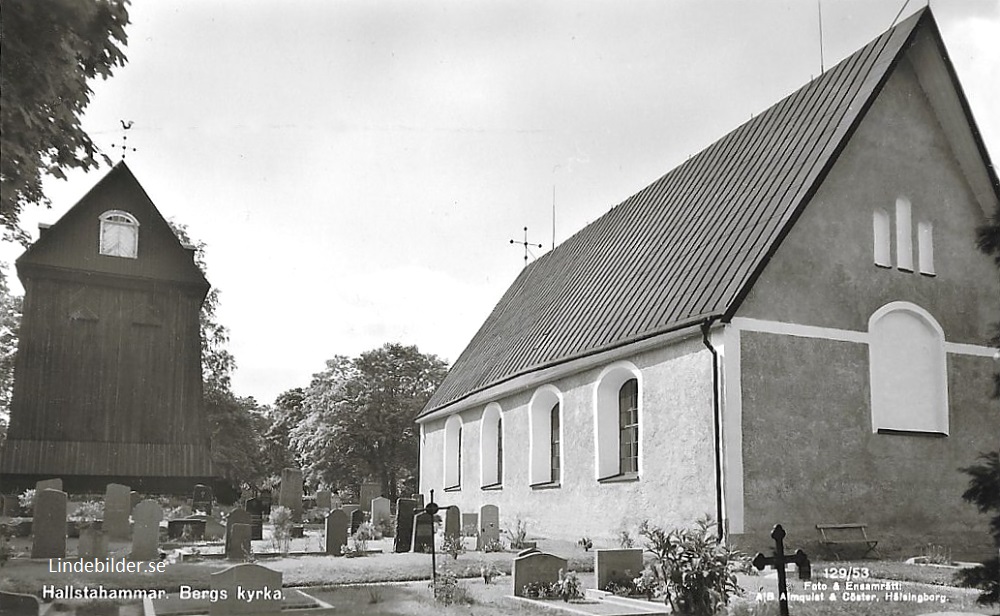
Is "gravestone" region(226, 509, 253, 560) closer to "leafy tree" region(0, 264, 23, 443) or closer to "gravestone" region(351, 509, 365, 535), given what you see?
"leafy tree" region(0, 264, 23, 443)

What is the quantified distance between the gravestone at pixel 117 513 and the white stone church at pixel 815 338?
332 inches

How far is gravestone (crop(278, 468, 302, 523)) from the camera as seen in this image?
24531mm

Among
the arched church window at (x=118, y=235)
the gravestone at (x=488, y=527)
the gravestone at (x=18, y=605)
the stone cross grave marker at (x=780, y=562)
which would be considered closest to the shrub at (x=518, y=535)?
the gravestone at (x=488, y=527)

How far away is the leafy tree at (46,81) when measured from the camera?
7918mm

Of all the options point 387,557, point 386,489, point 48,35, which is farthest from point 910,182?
point 386,489

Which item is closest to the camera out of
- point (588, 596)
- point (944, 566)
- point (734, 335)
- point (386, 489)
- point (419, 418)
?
point (588, 596)

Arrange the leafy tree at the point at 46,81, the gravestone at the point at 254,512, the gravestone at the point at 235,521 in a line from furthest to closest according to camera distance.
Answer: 1. the gravestone at the point at 254,512
2. the gravestone at the point at 235,521
3. the leafy tree at the point at 46,81

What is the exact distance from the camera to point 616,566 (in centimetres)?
1210

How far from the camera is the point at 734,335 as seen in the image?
14719 mm

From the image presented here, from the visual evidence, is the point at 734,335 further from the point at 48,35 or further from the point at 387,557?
the point at 48,35

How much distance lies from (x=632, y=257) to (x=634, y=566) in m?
9.60

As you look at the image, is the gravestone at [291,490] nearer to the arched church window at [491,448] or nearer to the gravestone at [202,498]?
the gravestone at [202,498]

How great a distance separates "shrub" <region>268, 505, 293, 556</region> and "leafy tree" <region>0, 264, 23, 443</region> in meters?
7.23

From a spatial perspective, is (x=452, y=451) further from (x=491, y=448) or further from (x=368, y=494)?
(x=491, y=448)
